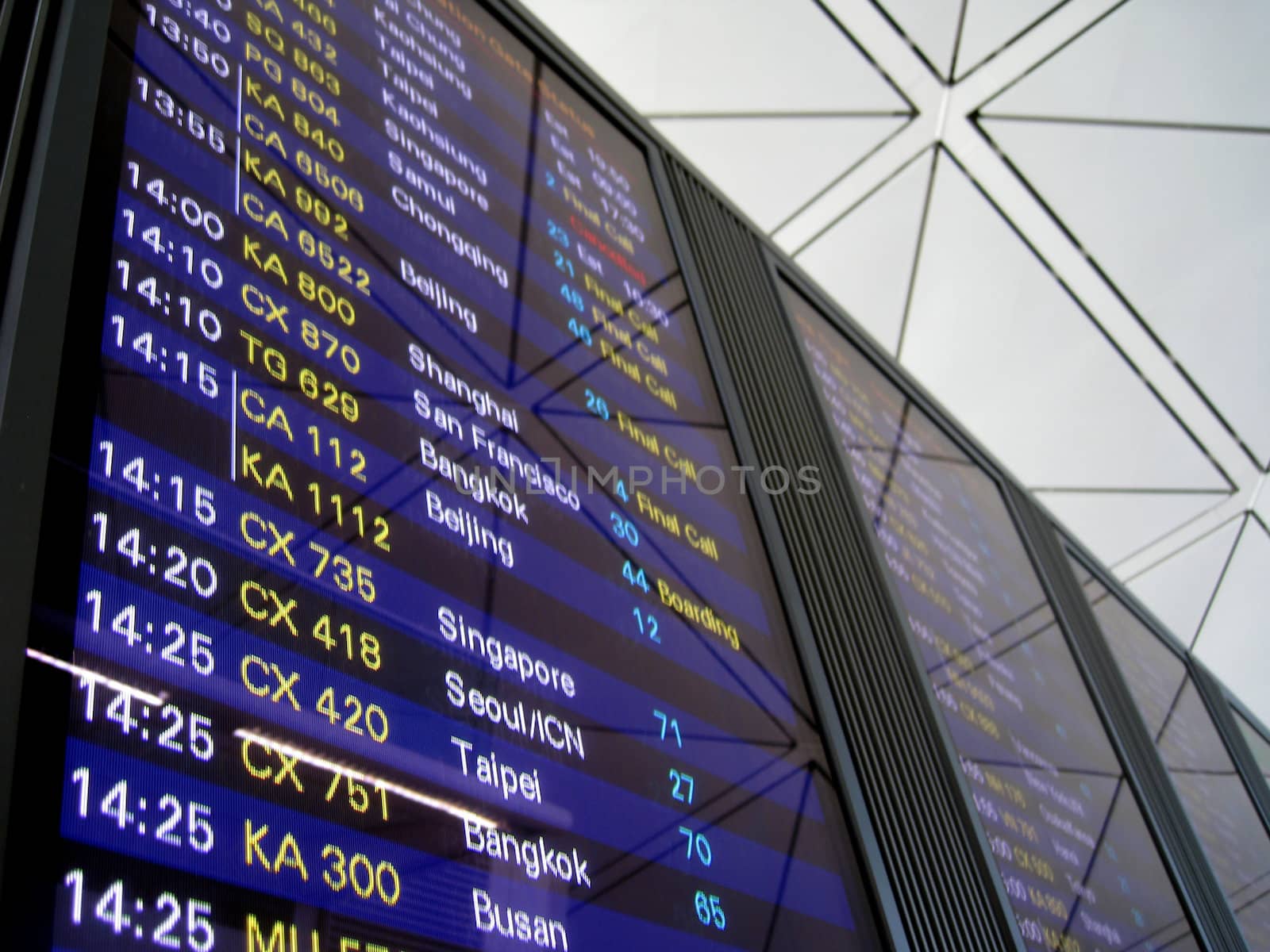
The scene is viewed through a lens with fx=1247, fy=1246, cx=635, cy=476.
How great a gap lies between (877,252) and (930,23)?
1.30 metres

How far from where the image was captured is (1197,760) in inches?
232

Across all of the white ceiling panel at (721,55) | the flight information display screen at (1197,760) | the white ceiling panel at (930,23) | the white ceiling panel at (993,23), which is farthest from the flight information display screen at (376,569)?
the white ceiling panel at (993,23)

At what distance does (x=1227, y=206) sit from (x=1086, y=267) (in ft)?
2.70

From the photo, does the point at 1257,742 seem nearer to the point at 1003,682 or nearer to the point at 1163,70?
the point at 1163,70

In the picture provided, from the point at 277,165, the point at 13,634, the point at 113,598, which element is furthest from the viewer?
the point at 277,165

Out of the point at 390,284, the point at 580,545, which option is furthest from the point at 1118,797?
the point at 390,284

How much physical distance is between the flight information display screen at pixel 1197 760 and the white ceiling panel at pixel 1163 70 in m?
2.59

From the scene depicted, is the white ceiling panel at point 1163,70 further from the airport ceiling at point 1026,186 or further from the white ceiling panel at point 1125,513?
the white ceiling panel at point 1125,513

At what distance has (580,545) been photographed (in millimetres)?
2414

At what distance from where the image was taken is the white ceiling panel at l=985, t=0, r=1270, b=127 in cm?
639

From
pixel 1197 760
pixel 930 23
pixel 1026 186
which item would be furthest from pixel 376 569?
pixel 1026 186

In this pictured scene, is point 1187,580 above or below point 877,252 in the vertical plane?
below

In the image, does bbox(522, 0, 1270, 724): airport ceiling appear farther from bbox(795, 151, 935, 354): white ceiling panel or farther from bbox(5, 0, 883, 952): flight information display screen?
bbox(5, 0, 883, 952): flight information display screen

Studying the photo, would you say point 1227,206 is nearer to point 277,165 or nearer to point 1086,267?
point 1086,267
